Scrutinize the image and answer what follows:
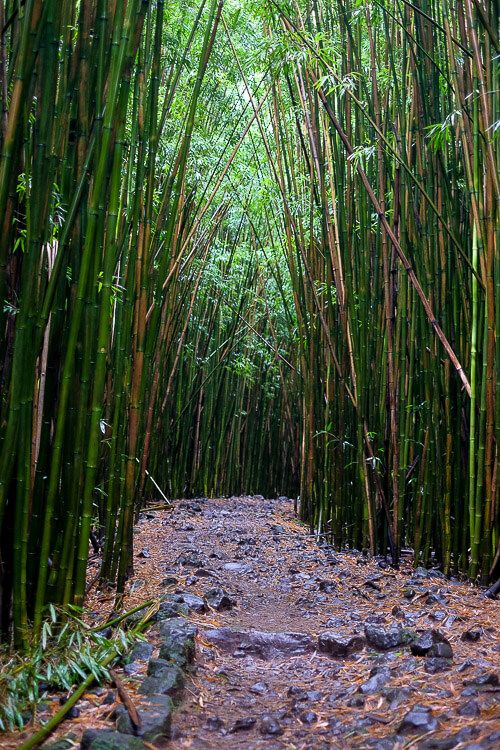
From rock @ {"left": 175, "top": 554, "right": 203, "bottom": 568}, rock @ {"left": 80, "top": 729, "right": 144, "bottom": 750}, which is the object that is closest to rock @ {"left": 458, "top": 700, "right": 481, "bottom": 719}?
rock @ {"left": 80, "top": 729, "right": 144, "bottom": 750}

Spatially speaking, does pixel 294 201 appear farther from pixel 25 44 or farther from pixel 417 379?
pixel 25 44

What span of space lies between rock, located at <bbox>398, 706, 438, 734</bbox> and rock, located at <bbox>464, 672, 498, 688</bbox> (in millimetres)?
→ 166

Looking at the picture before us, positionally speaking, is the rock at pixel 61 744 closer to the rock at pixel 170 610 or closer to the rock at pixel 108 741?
the rock at pixel 108 741

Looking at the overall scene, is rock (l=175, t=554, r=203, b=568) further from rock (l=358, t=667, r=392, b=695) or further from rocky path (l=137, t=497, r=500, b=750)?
rock (l=358, t=667, r=392, b=695)

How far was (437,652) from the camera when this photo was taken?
146 centimetres

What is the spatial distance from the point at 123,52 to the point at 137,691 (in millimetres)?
1206

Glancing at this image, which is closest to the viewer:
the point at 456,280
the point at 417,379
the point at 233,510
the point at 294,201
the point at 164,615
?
the point at 164,615

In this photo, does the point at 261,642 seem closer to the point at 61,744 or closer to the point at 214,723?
the point at 214,723

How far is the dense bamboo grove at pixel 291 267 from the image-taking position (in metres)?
1.36

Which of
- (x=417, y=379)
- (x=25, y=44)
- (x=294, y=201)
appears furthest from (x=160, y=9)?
(x=294, y=201)

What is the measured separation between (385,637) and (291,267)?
2194mm

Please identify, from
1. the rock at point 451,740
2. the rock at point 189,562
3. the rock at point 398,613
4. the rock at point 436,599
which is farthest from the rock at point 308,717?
the rock at point 189,562

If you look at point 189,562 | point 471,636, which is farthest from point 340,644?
point 189,562

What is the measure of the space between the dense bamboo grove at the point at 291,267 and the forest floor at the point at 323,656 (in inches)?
8.1
